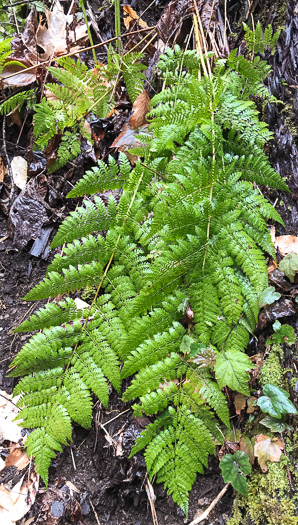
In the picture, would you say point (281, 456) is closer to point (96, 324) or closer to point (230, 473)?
point (230, 473)

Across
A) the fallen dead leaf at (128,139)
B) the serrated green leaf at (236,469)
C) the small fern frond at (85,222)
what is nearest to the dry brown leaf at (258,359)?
the serrated green leaf at (236,469)

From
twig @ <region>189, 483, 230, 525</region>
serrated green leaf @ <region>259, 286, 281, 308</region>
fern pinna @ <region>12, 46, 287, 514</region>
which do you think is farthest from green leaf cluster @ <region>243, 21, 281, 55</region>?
twig @ <region>189, 483, 230, 525</region>

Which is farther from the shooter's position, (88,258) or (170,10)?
(170,10)

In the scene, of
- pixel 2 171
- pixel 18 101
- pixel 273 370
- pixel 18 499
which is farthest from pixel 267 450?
pixel 18 101

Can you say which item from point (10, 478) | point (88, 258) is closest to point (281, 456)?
point (88, 258)

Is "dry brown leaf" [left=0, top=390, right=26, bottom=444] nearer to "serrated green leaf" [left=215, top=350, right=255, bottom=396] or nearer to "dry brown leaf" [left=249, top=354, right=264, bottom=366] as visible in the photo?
"serrated green leaf" [left=215, top=350, right=255, bottom=396]
